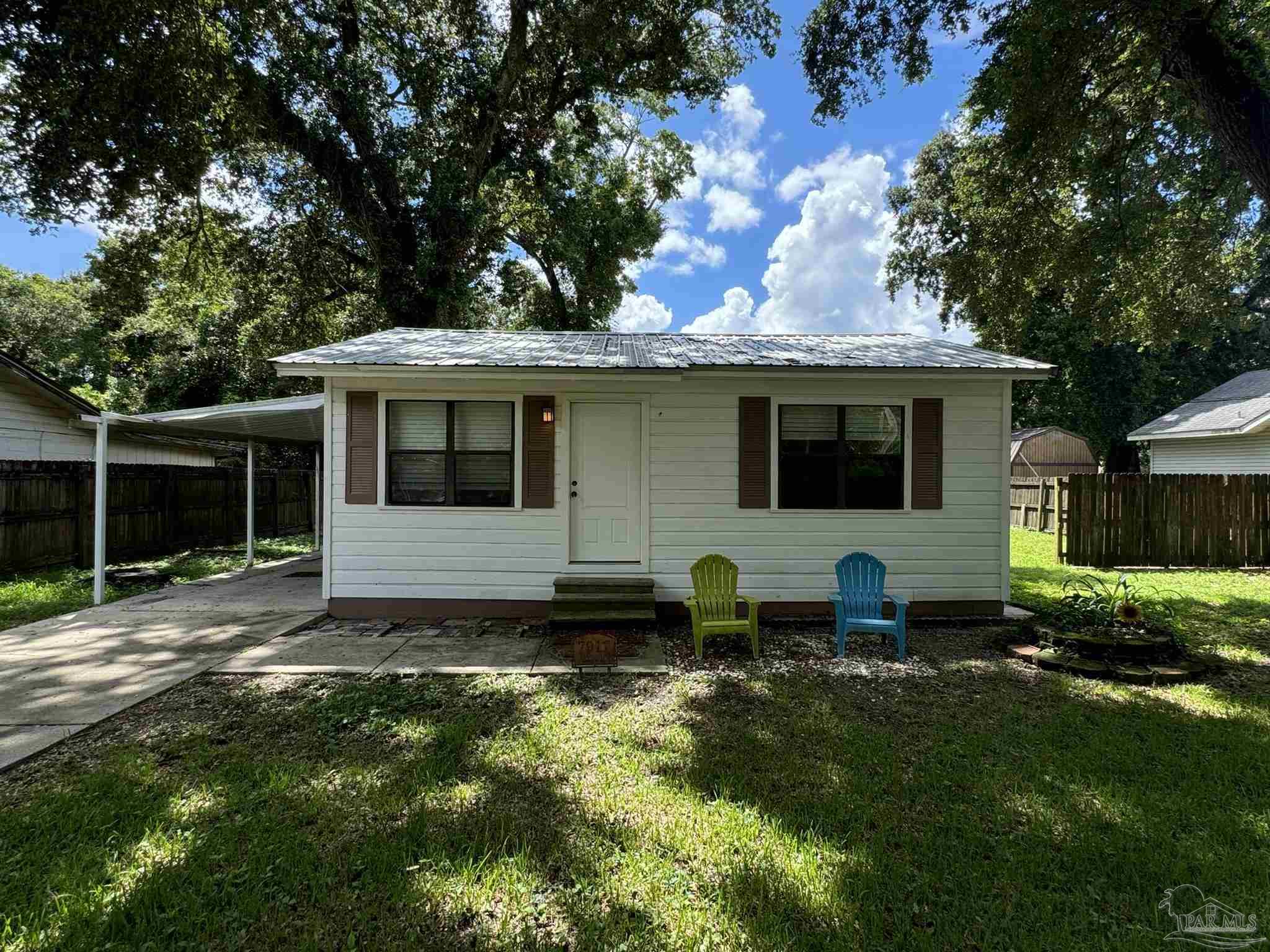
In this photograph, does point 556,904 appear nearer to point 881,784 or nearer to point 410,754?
point 410,754

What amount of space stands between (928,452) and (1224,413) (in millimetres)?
16660

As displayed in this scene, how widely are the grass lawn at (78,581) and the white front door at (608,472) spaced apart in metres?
6.32

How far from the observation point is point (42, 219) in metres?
8.05

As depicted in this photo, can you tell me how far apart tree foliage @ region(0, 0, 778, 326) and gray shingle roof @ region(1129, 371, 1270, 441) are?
15640 millimetres

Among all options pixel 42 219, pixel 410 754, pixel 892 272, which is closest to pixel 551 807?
pixel 410 754

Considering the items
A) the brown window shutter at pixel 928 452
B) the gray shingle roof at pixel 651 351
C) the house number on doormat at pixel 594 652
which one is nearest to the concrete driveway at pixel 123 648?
the gray shingle roof at pixel 651 351

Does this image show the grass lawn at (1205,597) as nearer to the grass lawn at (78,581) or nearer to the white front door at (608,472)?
the white front door at (608,472)

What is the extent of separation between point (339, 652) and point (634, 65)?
12531 millimetres

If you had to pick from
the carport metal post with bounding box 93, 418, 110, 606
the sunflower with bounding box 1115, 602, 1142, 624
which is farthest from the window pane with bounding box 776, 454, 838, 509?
the carport metal post with bounding box 93, 418, 110, 606

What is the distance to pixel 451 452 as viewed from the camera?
6309mm

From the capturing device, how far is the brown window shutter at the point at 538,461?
628cm

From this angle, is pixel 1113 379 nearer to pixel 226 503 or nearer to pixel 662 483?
pixel 662 483

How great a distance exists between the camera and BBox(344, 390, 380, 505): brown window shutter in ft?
20.3

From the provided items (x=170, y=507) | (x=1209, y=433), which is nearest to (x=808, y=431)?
(x=170, y=507)
